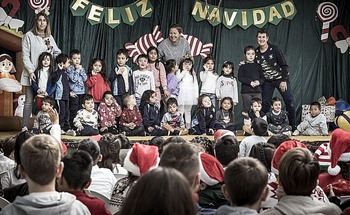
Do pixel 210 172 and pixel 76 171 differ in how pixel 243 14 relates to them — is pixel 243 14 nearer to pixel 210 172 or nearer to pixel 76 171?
pixel 210 172

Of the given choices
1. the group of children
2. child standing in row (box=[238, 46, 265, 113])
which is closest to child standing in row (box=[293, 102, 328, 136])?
the group of children

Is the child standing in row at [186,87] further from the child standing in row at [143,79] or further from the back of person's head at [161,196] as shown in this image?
the back of person's head at [161,196]

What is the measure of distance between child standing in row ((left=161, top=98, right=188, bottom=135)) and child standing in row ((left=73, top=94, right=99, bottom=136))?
965 mm

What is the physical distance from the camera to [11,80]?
8523 millimetres

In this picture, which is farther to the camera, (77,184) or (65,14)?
(65,14)

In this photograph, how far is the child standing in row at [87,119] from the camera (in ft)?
24.9

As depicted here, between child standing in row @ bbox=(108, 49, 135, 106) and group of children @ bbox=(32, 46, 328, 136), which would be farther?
child standing in row @ bbox=(108, 49, 135, 106)

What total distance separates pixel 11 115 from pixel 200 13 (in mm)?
3562

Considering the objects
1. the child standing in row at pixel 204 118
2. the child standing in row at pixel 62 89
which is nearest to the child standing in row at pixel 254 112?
the child standing in row at pixel 204 118

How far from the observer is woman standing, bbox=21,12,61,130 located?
25.5ft

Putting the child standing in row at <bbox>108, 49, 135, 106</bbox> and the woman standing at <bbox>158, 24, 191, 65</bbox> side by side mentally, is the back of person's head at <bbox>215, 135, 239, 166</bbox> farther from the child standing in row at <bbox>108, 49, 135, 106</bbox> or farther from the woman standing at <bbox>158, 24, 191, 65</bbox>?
the woman standing at <bbox>158, 24, 191, 65</bbox>

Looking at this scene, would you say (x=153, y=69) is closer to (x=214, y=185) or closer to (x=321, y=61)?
(x=321, y=61)

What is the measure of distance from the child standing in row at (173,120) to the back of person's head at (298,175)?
5.55 m

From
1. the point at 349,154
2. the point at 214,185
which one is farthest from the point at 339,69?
the point at 214,185
